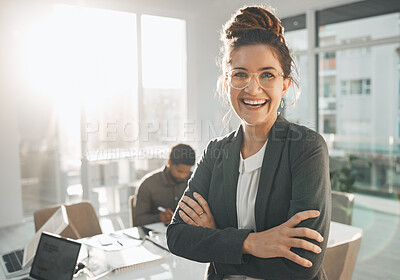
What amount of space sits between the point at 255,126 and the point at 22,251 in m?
1.72

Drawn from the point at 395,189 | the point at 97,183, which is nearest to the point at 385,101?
the point at 395,189

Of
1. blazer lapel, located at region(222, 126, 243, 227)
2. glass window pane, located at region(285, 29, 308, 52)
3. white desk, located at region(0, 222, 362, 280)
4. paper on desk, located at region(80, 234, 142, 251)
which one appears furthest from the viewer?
glass window pane, located at region(285, 29, 308, 52)

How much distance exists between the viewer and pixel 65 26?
5.46 meters

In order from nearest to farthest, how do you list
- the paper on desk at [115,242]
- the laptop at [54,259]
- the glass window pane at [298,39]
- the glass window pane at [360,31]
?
1. the laptop at [54,259]
2. the paper on desk at [115,242]
3. the glass window pane at [360,31]
4. the glass window pane at [298,39]

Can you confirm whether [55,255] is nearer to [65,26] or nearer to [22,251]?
[22,251]

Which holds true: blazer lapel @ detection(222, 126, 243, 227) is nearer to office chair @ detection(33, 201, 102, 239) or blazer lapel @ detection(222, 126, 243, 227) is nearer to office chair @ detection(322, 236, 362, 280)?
office chair @ detection(322, 236, 362, 280)

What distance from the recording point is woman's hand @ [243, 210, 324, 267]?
119cm

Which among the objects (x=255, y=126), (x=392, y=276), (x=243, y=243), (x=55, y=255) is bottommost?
(x=392, y=276)

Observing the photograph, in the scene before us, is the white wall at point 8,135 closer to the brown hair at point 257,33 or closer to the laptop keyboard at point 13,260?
the laptop keyboard at point 13,260

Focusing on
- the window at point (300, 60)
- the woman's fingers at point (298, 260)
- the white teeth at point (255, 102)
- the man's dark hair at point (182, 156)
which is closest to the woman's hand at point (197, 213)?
the woman's fingers at point (298, 260)

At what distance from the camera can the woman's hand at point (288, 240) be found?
1189mm

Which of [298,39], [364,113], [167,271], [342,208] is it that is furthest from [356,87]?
[167,271]

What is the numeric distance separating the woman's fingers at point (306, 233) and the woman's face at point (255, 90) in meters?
0.36

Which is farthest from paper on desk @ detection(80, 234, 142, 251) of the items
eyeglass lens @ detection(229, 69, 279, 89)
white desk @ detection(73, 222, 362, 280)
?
eyeglass lens @ detection(229, 69, 279, 89)
